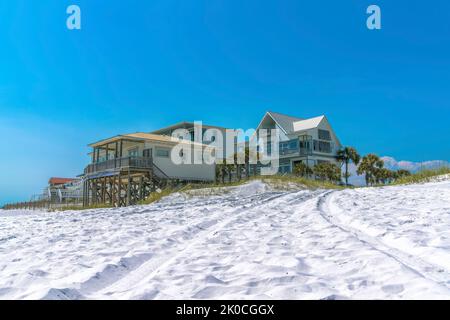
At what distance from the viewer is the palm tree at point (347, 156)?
4016 cm

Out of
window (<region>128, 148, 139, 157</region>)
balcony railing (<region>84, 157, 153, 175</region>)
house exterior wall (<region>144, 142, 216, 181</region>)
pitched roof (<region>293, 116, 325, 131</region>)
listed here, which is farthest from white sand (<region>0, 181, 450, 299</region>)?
pitched roof (<region>293, 116, 325, 131</region>)

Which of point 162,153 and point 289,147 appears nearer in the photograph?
point 162,153

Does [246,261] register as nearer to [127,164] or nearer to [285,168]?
[127,164]

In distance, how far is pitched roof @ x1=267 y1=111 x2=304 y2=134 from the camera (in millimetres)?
42781

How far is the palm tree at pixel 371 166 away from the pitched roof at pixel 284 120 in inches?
363

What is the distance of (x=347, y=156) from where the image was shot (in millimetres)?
41281

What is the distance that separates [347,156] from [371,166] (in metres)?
3.66

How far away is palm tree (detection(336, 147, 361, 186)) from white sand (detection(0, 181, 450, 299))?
35013mm

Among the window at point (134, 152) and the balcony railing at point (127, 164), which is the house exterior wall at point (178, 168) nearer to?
the balcony railing at point (127, 164)

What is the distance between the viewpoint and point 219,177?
35844 mm

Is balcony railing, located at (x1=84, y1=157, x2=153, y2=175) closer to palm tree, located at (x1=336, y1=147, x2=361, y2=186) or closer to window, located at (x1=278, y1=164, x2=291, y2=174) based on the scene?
window, located at (x1=278, y1=164, x2=291, y2=174)

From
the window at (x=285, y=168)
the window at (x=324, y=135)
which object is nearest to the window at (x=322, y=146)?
the window at (x=324, y=135)

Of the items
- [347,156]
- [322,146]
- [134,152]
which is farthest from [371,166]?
[134,152]
